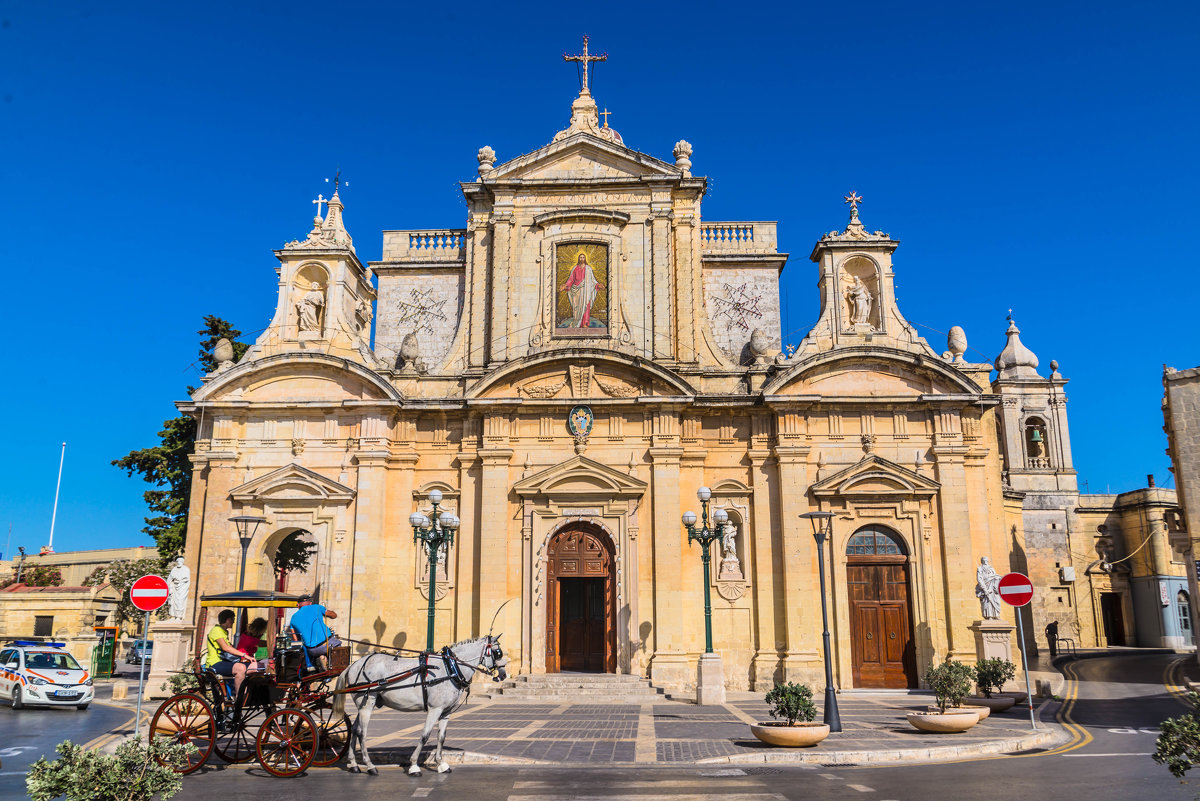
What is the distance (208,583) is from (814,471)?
1810 cm

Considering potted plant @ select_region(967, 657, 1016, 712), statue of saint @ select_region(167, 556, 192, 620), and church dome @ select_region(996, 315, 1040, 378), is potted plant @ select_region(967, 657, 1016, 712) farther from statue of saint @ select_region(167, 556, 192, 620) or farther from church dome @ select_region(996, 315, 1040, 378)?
church dome @ select_region(996, 315, 1040, 378)

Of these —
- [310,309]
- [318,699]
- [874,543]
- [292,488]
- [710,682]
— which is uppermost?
[310,309]

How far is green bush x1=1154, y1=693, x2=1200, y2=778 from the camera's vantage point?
7987 millimetres

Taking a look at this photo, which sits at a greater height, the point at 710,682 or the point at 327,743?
the point at 710,682

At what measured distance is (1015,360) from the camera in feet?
182

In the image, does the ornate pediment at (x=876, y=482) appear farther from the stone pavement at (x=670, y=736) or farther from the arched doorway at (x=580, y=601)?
the arched doorway at (x=580, y=601)

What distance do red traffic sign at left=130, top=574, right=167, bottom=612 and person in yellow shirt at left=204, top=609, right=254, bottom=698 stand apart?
139 inches

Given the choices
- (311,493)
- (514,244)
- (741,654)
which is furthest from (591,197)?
(741,654)

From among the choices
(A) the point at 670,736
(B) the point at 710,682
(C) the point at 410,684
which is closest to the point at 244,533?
(C) the point at 410,684

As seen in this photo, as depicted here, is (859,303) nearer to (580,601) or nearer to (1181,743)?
(580,601)

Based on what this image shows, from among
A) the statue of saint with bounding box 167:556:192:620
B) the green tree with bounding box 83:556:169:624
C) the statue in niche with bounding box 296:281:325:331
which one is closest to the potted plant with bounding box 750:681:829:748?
the statue of saint with bounding box 167:556:192:620

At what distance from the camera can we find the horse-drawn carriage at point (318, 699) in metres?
12.5

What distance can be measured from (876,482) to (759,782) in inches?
611

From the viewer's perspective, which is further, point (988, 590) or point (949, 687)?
point (988, 590)
